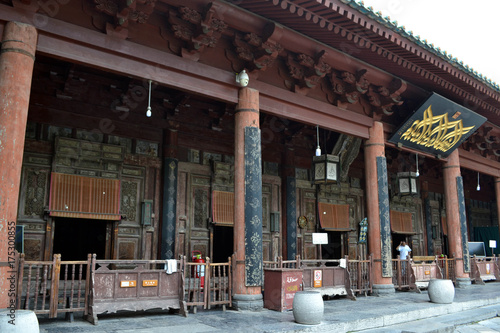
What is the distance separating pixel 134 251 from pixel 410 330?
21.0ft

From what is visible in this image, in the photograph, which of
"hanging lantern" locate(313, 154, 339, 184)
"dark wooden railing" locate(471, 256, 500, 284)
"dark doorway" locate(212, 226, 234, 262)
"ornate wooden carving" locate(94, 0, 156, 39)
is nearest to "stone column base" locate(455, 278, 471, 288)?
"dark wooden railing" locate(471, 256, 500, 284)

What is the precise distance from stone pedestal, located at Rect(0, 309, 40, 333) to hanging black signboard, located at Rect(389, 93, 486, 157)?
390 inches

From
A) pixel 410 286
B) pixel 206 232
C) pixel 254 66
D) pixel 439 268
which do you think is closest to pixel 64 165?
pixel 206 232

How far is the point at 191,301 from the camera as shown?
303 inches

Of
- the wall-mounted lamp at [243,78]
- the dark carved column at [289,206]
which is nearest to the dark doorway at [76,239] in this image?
the dark carved column at [289,206]

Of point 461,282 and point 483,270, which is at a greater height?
point 483,270

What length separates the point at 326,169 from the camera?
10664 millimetres

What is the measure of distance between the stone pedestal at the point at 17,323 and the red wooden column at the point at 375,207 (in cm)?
797

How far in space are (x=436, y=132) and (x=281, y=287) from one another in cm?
752

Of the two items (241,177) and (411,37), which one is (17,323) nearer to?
(241,177)

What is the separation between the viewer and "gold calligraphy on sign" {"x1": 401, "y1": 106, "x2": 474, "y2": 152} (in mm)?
11930

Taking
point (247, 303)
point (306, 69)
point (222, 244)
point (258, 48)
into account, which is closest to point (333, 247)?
point (222, 244)

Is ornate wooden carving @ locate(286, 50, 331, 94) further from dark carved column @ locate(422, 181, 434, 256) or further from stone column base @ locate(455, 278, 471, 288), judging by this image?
dark carved column @ locate(422, 181, 434, 256)

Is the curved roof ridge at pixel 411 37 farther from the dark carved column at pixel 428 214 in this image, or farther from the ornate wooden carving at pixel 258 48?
the dark carved column at pixel 428 214
